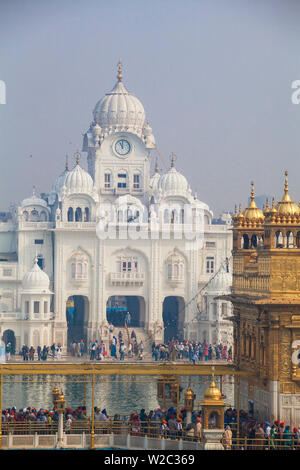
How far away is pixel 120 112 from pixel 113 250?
7384mm

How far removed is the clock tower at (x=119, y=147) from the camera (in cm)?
6881

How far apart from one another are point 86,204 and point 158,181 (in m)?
4.18

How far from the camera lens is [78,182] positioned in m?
65.9

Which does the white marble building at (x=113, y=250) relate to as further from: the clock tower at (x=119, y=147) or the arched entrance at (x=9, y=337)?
the arched entrance at (x=9, y=337)

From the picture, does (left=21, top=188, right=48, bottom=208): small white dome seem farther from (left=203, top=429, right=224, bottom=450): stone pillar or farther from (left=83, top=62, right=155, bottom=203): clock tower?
(left=203, top=429, right=224, bottom=450): stone pillar

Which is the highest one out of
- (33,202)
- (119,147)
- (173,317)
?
(119,147)

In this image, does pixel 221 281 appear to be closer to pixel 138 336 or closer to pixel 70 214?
pixel 138 336

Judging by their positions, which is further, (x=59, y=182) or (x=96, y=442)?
(x=59, y=182)

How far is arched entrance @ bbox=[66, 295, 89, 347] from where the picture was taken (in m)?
64.8

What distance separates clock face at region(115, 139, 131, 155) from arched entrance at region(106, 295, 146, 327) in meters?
6.74

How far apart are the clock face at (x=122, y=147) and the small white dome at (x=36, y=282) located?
9.98 m

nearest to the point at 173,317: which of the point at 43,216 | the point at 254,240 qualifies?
the point at 43,216
